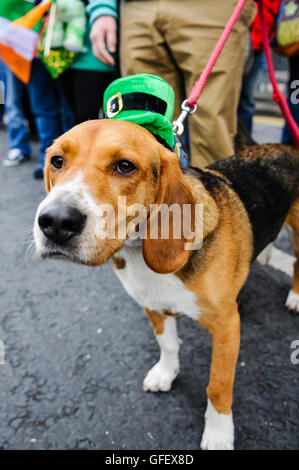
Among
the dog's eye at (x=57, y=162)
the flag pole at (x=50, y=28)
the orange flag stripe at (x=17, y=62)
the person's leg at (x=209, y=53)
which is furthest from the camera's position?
the orange flag stripe at (x=17, y=62)

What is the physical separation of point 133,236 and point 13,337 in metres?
1.48

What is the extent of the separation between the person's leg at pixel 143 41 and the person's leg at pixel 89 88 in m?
0.37

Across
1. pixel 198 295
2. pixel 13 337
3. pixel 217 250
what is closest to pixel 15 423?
pixel 13 337

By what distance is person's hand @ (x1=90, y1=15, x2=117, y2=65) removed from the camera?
7.91ft

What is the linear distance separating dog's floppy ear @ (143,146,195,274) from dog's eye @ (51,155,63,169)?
0.41 meters

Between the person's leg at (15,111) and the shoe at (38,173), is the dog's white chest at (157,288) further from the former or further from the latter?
the person's leg at (15,111)

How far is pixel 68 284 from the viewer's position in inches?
119

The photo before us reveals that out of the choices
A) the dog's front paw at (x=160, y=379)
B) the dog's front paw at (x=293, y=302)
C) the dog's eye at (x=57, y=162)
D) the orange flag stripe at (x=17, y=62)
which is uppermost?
the dog's eye at (x=57, y=162)

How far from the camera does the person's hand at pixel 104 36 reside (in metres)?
2.41

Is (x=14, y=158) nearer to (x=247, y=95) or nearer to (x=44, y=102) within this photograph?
(x=44, y=102)

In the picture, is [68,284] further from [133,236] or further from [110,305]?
[133,236]

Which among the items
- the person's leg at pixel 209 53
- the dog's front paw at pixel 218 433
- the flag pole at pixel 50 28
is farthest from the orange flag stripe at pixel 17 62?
the dog's front paw at pixel 218 433

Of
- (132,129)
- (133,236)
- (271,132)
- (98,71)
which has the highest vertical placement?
(132,129)

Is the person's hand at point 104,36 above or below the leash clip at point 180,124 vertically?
above
